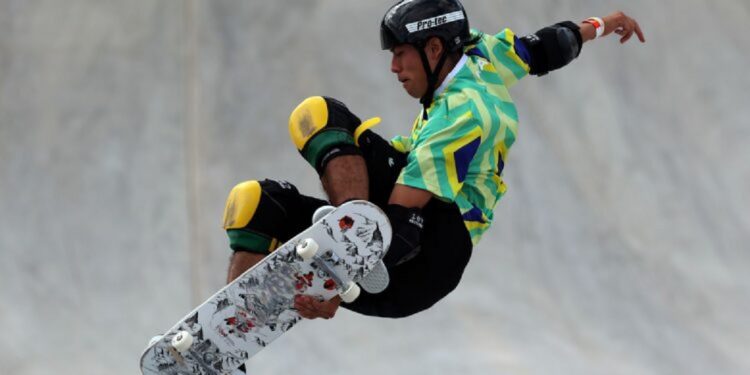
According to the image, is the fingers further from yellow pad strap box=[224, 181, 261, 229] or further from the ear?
yellow pad strap box=[224, 181, 261, 229]

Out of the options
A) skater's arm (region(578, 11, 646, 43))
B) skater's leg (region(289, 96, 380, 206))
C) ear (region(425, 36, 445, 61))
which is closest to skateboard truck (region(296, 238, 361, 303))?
skater's leg (region(289, 96, 380, 206))

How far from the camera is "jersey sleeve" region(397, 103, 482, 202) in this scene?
418cm

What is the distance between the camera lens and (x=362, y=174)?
420 centimetres

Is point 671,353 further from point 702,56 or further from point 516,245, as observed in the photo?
point 702,56

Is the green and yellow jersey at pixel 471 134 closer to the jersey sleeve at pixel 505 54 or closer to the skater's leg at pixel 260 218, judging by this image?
the jersey sleeve at pixel 505 54

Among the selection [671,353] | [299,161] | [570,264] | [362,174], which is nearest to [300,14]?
[299,161]

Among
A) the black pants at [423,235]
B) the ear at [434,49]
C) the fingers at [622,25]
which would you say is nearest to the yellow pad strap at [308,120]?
the black pants at [423,235]

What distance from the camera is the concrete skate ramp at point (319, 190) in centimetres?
676

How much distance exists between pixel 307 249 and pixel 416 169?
45cm

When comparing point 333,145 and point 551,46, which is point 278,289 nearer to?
point 333,145

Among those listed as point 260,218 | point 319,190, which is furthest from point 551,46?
point 319,190

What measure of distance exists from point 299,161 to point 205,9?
3.51 feet

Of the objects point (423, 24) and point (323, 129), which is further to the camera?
point (423, 24)

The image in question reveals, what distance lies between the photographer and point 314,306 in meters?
4.14
